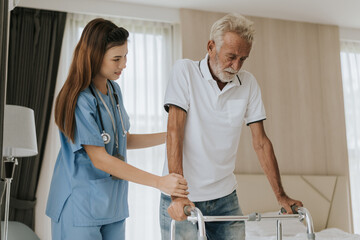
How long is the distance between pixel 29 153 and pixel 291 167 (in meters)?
2.70

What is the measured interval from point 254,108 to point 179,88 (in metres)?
0.36

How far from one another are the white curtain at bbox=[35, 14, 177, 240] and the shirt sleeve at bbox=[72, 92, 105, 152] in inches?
99.6

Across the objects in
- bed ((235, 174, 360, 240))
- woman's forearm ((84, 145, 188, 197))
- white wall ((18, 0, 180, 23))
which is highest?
white wall ((18, 0, 180, 23))

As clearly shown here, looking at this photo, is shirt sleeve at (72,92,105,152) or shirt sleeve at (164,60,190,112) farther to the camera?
shirt sleeve at (164,60,190,112)

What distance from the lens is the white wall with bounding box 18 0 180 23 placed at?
4062 millimetres

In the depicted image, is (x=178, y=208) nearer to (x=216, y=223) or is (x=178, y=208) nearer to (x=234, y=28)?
(x=216, y=223)

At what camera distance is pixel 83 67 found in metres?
1.56

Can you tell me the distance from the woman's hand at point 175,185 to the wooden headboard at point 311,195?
8.99 ft

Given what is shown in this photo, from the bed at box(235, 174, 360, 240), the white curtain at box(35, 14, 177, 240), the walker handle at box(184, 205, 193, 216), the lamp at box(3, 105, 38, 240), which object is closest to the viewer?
the walker handle at box(184, 205, 193, 216)

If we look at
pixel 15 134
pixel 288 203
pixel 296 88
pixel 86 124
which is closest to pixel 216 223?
pixel 288 203

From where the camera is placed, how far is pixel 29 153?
9.64ft

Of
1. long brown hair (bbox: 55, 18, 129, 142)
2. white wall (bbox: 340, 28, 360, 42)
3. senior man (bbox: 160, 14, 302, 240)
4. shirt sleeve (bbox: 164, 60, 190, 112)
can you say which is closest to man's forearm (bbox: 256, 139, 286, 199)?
senior man (bbox: 160, 14, 302, 240)

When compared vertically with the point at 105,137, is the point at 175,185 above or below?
below

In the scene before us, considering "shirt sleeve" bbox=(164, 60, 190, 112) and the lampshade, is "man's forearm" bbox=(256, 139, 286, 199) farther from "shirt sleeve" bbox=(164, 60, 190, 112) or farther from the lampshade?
the lampshade
